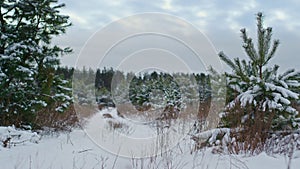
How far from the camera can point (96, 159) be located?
376 cm

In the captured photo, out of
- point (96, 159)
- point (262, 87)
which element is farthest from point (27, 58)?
point (262, 87)

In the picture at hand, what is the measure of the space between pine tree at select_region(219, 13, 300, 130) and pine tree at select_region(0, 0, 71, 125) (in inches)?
129

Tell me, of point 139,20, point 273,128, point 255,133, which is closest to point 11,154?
point 139,20

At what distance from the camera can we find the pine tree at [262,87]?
165 inches

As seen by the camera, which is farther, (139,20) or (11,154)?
(139,20)

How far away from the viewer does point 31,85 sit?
18.9 ft

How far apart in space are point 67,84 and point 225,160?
13.9 feet

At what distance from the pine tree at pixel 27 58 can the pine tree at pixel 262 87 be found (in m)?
3.28

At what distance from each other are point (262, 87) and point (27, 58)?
4126 mm

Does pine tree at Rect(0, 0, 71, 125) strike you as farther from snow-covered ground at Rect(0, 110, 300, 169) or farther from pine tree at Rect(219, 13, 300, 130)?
pine tree at Rect(219, 13, 300, 130)

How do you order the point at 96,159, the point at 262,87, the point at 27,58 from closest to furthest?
1. the point at 96,159
2. the point at 262,87
3. the point at 27,58

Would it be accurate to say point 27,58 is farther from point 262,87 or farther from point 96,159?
point 262,87

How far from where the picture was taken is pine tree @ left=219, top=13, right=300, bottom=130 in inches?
165

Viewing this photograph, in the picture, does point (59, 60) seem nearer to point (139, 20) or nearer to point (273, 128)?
point (139, 20)
